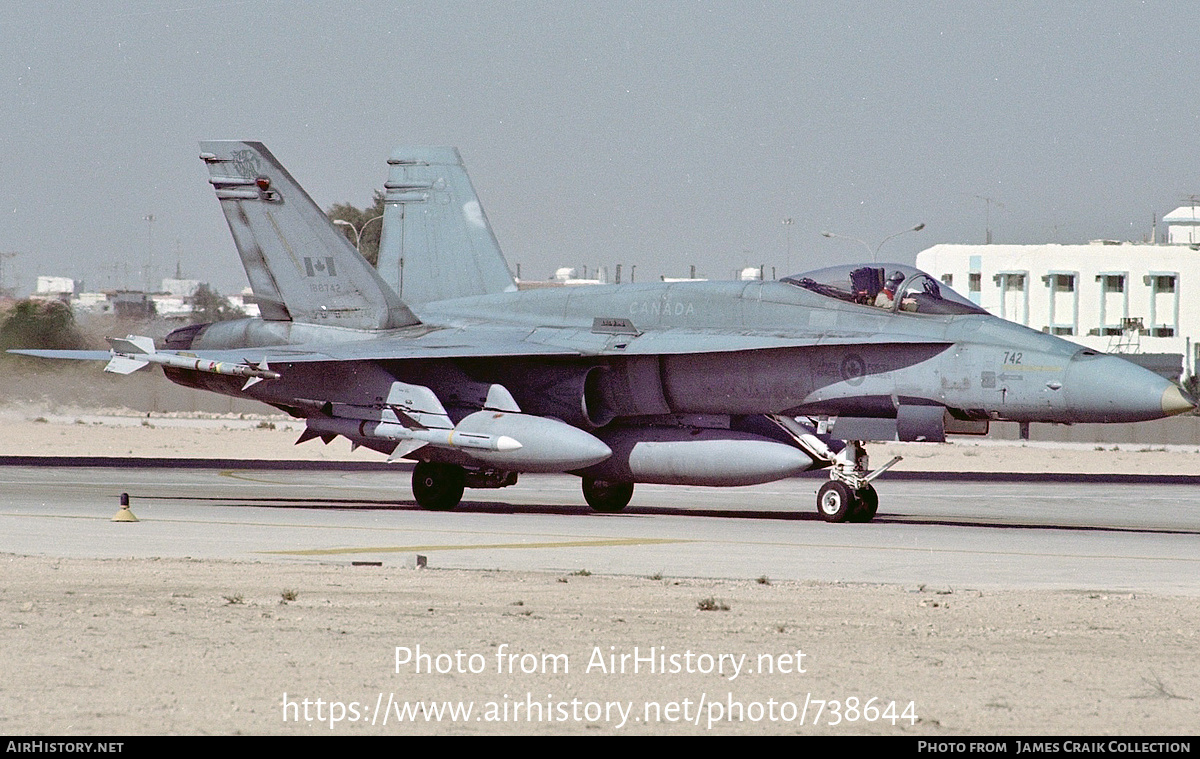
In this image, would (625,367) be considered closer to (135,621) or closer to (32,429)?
(135,621)

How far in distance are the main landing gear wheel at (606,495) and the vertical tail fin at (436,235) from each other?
4311mm

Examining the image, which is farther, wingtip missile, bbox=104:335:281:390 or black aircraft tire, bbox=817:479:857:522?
wingtip missile, bbox=104:335:281:390

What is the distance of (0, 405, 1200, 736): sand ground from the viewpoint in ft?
21.7

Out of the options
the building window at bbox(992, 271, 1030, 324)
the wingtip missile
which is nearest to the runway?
the wingtip missile

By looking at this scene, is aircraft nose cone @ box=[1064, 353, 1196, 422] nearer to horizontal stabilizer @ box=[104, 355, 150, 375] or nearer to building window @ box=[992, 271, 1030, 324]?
horizontal stabilizer @ box=[104, 355, 150, 375]

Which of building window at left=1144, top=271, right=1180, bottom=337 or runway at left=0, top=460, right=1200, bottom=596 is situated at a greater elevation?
building window at left=1144, top=271, right=1180, bottom=337

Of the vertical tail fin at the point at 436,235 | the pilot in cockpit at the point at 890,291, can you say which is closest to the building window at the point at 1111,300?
the vertical tail fin at the point at 436,235

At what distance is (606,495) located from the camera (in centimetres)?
1967

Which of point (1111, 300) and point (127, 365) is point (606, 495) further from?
point (1111, 300)

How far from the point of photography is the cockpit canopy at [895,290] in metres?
17.2

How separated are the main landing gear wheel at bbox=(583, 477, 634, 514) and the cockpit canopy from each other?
3855mm

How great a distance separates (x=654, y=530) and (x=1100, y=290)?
229 ft

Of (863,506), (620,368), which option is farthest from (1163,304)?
(863,506)

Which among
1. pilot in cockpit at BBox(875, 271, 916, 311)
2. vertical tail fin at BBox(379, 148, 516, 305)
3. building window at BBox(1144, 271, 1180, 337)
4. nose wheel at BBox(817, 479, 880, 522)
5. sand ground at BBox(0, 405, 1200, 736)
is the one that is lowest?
sand ground at BBox(0, 405, 1200, 736)
